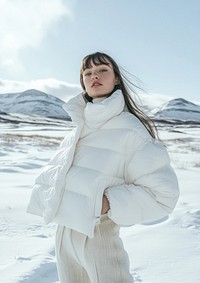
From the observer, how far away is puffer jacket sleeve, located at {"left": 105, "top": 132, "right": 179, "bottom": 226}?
76.8 inches

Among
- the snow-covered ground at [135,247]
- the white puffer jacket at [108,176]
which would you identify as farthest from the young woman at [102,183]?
the snow-covered ground at [135,247]

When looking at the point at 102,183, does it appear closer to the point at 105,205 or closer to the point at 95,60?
the point at 105,205

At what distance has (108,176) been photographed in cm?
203

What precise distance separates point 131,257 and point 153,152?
7.72 feet

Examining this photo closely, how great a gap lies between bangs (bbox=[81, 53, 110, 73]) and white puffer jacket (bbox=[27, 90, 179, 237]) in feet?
0.72

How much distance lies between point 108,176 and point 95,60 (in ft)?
2.42

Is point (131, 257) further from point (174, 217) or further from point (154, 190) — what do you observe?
point (154, 190)

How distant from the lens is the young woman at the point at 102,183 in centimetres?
197

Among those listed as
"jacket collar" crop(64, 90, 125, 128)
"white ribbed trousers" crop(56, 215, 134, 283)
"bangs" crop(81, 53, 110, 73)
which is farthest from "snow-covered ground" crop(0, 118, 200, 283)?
"bangs" crop(81, 53, 110, 73)

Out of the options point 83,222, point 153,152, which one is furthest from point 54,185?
point 153,152

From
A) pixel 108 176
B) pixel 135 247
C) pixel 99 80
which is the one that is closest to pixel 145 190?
pixel 108 176

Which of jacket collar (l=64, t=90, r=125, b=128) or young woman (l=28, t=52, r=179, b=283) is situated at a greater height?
jacket collar (l=64, t=90, r=125, b=128)

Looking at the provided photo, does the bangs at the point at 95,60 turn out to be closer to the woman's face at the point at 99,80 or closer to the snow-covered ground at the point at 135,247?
the woman's face at the point at 99,80

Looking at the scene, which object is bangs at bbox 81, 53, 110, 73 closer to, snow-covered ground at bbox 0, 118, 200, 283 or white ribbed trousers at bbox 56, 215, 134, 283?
white ribbed trousers at bbox 56, 215, 134, 283
